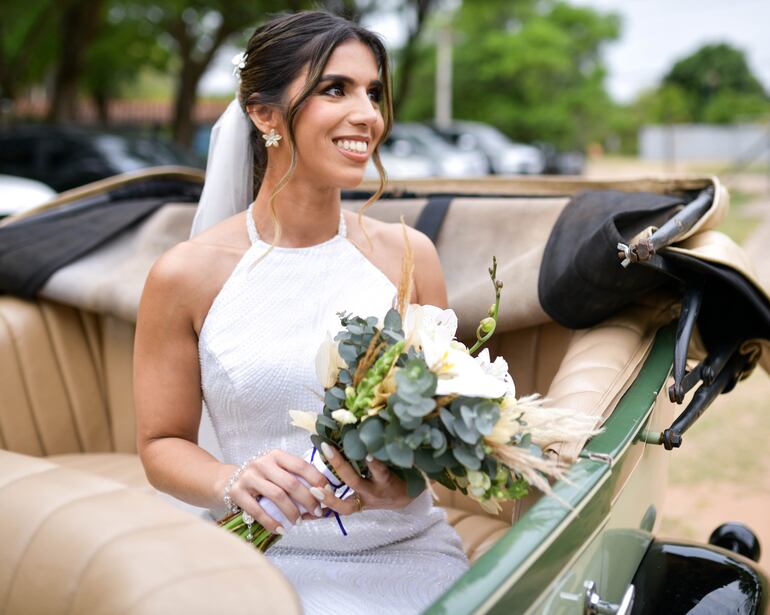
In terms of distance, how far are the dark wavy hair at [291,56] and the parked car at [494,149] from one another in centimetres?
1553

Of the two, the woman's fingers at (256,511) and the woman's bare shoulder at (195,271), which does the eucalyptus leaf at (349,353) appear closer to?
the woman's fingers at (256,511)

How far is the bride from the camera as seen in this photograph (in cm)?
203

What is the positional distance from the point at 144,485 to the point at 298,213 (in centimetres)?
116

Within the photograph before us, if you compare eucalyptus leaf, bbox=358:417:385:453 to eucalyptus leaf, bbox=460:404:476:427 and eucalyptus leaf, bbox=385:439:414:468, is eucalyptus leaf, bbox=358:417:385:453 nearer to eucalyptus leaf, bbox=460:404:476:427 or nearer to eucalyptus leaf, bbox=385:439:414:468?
eucalyptus leaf, bbox=385:439:414:468

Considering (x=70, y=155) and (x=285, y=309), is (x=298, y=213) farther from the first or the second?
(x=70, y=155)

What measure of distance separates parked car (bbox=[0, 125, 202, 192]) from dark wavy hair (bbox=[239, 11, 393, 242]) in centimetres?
844

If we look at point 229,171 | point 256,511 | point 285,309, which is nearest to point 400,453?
point 256,511

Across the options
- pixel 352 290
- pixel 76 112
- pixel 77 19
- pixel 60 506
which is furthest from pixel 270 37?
pixel 76 112

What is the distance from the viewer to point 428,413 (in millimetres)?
1442

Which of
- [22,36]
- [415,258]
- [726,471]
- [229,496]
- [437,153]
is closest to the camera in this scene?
[229,496]

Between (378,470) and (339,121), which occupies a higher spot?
(339,121)

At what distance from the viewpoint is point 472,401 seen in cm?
147

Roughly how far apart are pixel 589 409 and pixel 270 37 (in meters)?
1.10

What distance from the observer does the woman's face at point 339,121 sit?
206cm
